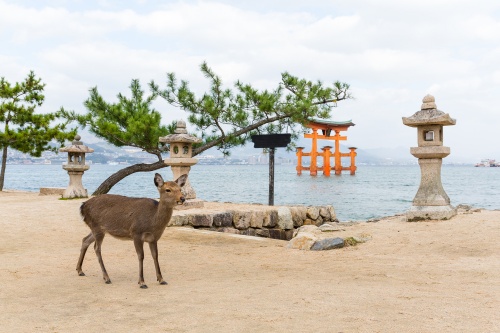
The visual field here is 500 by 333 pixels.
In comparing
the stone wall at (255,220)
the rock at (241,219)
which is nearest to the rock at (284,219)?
the stone wall at (255,220)

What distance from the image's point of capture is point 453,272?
631cm

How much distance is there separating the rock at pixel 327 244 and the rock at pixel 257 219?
13.6 feet

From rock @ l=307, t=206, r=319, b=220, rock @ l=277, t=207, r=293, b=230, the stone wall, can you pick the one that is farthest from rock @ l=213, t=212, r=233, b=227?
rock @ l=307, t=206, r=319, b=220

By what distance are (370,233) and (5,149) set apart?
18.7m

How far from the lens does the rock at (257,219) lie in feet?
40.6

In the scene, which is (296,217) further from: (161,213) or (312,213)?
(161,213)

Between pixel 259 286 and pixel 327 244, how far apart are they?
309 cm

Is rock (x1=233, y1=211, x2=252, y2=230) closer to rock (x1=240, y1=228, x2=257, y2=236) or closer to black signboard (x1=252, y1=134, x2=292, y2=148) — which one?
rock (x1=240, y1=228, x2=257, y2=236)

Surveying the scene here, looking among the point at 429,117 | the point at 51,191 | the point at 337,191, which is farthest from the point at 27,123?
the point at 337,191

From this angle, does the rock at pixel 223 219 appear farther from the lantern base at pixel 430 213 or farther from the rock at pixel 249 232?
the lantern base at pixel 430 213

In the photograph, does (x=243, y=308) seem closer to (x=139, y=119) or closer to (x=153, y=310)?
(x=153, y=310)

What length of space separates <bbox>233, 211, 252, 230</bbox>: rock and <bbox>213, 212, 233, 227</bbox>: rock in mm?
119

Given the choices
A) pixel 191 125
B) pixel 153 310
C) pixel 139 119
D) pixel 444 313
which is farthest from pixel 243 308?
pixel 191 125

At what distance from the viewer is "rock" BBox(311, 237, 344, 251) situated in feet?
26.8
